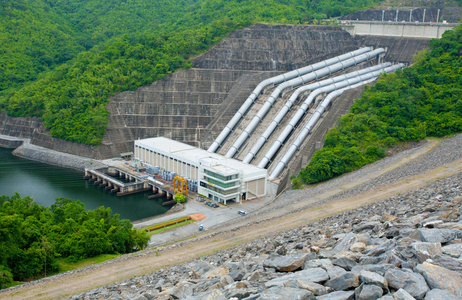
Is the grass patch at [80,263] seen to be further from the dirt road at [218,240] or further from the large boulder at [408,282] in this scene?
the large boulder at [408,282]

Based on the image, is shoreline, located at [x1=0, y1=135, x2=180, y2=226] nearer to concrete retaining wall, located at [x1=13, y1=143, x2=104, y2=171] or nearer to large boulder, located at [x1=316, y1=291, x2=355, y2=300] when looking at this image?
concrete retaining wall, located at [x1=13, y1=143, x2=104, y2=171]

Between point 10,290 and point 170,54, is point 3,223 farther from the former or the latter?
point 170,54

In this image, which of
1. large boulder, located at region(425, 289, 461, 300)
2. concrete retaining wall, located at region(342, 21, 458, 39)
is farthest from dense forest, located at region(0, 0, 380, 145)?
large boulder, located at region(425, 289, 461, 300)

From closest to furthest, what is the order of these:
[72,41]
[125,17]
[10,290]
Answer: [10,290] < [72,41] < [125,17]

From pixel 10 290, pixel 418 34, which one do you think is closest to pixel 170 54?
pixel 418 34

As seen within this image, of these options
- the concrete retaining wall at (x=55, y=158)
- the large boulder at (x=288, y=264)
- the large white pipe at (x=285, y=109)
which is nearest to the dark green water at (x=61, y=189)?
the concrete retaining wall at (x=55, y=158)

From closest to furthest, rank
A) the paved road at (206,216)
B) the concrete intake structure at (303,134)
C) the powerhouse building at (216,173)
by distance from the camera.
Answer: the paved road at (206,216), the powerhouse building at (216,173), the concrete intake structure at (303,134)
